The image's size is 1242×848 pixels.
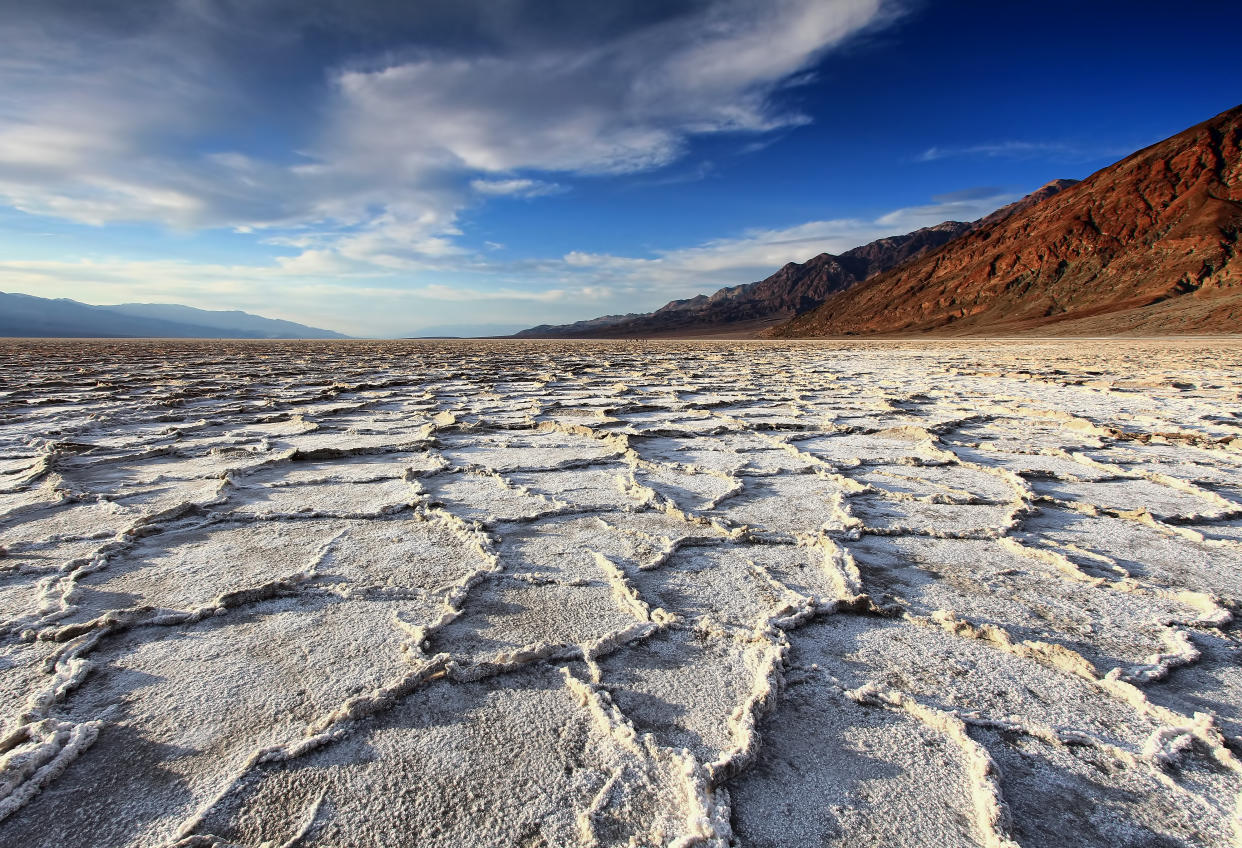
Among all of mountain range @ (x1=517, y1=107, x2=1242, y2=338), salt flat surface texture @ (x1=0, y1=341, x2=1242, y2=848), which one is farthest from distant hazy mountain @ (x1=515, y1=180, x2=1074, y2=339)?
salt flat surface texture @ (x1=0, y1=341, x2=1242, y2=848)

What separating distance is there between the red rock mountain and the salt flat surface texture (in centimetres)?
3166

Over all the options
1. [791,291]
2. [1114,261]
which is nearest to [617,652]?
[1114,261]

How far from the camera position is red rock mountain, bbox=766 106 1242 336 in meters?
29.0

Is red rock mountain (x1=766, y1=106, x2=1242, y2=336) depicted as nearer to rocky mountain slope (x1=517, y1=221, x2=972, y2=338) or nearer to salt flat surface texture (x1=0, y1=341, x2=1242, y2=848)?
salt flat surface texture (x1=0, y1=341, x2=1242, y2=848)

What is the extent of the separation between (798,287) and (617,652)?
12212 cm

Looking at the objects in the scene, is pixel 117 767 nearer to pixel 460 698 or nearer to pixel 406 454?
pixel 460 698

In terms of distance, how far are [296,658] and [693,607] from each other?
96 centimetres

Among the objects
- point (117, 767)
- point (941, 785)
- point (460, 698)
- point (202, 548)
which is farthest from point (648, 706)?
point (202, 548)

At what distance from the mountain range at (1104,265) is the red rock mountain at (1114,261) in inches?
3.1

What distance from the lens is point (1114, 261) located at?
1377 inches

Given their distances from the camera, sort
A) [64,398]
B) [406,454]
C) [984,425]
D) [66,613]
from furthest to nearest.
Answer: [64,398], [984,425], [406,454], [66,613]

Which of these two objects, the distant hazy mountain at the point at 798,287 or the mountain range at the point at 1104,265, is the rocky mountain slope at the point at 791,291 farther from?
the mountain range at the point at 1104,265

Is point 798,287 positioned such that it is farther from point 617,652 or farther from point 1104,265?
point 617,652

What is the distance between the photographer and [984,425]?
14.4ft
